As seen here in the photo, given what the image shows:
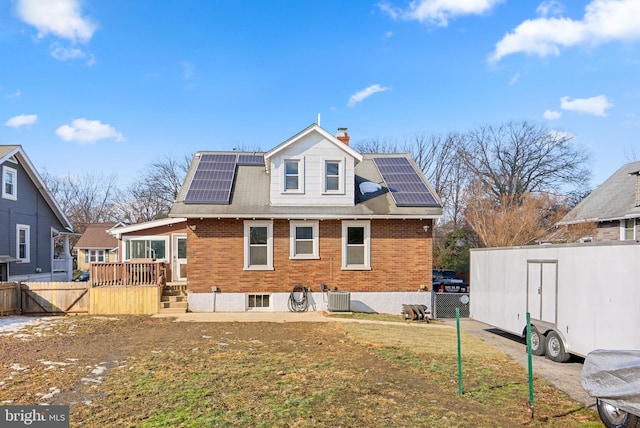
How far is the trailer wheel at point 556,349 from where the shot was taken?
31.0ft

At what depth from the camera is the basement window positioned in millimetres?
15961

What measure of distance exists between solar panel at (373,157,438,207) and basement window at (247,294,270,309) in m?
6.42

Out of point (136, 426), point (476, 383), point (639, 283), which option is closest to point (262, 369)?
point (136, 426)

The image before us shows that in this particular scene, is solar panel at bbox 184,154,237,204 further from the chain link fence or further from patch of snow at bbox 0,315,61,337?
the chain link fence

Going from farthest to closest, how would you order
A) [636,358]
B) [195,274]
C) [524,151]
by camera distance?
[524,151]
[195,274]
[636,358]

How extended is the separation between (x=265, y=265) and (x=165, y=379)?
28.8 feet

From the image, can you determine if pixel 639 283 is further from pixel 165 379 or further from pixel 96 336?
pixel 96 336

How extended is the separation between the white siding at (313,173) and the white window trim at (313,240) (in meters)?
0.77

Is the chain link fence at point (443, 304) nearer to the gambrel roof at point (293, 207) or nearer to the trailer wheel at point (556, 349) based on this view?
the gambrel roof at point (293, 207)

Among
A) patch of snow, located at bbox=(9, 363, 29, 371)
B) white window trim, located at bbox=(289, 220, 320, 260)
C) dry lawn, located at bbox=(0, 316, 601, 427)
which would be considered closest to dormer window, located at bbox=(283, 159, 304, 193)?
white window trim, located at bbox=(289, 220, 320, 260)

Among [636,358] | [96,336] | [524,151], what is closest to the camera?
[636,358]

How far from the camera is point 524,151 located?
4112cm

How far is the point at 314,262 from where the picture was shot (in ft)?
52.6

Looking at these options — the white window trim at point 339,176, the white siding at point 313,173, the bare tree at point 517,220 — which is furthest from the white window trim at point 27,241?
the bare tree at point 517,220
